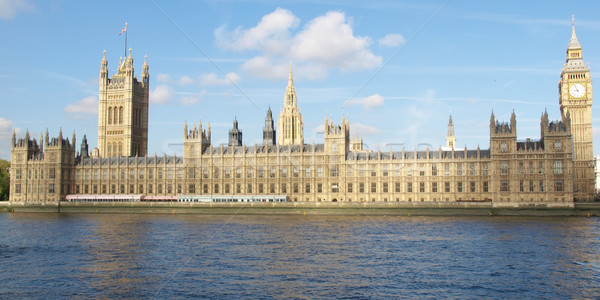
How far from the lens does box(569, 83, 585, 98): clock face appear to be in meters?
137

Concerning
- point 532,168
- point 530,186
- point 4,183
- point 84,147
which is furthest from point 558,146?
point 4,183

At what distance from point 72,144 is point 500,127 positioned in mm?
98029

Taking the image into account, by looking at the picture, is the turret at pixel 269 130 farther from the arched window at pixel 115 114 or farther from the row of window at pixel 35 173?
the row of window at pixel 35 173

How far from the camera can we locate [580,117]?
13662 cm

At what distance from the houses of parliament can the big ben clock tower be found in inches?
9.1

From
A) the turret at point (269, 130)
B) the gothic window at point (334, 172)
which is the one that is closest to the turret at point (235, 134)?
the turret at point (269, 130)

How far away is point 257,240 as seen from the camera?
70812mm

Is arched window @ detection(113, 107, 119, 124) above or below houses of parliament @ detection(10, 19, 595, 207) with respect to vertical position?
above

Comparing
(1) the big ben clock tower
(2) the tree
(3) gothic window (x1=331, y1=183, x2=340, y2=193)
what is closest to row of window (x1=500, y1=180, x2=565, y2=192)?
(1) the big ben clock tower

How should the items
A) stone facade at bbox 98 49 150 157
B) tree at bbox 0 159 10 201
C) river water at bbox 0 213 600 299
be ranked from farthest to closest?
stone facade at bbox 98 49 150 157 → tree at bbox 0 159 10 201 → river water at bbox 0 213 600 299

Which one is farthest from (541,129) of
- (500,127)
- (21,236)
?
(21,236)

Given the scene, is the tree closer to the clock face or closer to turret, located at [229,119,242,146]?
turret, located at [229,119,242,146]

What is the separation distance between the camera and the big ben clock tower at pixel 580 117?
439 feet

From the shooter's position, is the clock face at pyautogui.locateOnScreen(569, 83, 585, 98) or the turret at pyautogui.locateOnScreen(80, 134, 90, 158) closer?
the clock face at pyautogui.locateOnScreen(569, 83, 585, 98)
